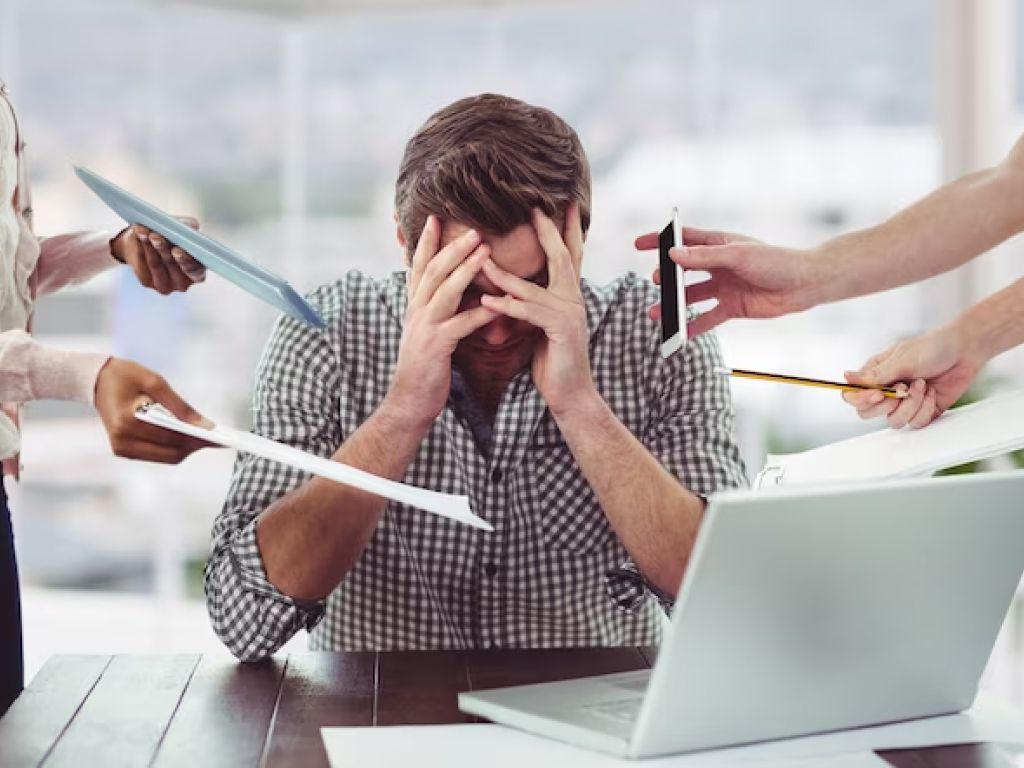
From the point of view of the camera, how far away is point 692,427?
1.90 m

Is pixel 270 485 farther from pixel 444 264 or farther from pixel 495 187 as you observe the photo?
pixel 495 187

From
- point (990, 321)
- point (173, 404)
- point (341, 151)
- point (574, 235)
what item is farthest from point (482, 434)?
point (341, 151)

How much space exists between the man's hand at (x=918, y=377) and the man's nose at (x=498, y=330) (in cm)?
44

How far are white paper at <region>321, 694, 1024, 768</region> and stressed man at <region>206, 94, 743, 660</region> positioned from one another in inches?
15.6

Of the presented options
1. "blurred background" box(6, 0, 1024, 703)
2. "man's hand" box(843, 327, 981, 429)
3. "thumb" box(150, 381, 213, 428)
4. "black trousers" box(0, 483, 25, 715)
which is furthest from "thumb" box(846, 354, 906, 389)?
"blurred background" box(6, 0, 1024, 703)

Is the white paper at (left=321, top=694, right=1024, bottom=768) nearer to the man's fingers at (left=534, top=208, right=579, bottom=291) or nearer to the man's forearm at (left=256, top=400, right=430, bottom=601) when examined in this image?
the man's forearm at (left=256, top=400, right=430, bottom=601)

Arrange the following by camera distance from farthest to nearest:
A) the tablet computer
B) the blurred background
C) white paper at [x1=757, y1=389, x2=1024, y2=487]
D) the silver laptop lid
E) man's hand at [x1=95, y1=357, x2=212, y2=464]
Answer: the blurred background < the tablet computer < white paper at [x1=757, y1=389, x2=1024, y2=487] < man's hand at [x1=95, y1=357, x2=212, y2=464] < the silver laptop lid

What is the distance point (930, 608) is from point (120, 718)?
76 centimetres

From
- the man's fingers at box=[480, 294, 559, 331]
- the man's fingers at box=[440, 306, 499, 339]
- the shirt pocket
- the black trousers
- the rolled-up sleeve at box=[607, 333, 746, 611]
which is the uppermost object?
the man's fingers at box=[480, 294, 559, 331]

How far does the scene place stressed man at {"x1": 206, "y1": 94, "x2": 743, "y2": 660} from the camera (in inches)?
66.3

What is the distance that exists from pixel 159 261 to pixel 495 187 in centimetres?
43

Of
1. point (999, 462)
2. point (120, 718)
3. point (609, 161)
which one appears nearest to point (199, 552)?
point (609, 161)

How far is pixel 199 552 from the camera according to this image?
5352 millimetres

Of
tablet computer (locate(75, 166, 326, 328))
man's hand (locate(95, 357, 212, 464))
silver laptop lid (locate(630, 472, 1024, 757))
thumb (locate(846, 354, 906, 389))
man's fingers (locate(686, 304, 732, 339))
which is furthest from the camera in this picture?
man's fingers (locate(686, 304, 732, 339))
